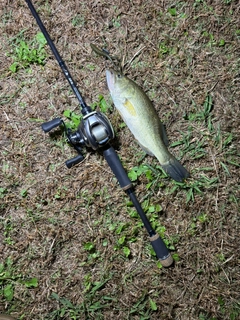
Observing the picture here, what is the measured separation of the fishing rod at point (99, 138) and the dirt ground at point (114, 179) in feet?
0.51

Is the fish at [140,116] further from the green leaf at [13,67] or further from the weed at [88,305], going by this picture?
the weed at [88,305]

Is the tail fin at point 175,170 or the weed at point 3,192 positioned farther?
the weed at point 3,192

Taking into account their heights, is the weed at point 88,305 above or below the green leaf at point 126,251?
below

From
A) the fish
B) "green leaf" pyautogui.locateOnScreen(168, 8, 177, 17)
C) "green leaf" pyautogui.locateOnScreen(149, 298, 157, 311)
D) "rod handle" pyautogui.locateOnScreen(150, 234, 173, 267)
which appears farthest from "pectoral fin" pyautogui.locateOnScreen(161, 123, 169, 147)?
"green leaf" pyautogui.locateOnScreen(149, 298, 157, 311)

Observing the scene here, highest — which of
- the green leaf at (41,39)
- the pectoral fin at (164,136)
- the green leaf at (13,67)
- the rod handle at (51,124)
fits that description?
the green leaf at (41,39)

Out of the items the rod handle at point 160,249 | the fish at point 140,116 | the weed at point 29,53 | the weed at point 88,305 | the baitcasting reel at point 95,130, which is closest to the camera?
the baitcasting reel at point 95,130

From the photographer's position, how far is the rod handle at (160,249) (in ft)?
9.20

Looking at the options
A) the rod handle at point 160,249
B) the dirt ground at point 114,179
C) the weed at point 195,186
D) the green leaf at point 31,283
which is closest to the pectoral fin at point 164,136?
the dirt ground at point 114,179

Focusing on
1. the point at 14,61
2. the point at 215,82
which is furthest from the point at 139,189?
the point at 14,61

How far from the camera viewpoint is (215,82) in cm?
304

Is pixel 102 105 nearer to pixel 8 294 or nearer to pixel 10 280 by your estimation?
pixel 10 280

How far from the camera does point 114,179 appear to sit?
3.00 meters

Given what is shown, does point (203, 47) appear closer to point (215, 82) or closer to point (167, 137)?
point (215, 82)

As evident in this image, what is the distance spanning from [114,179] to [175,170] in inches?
21.1
